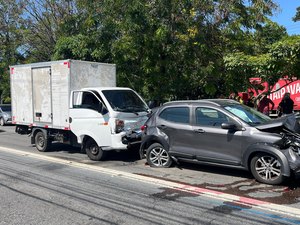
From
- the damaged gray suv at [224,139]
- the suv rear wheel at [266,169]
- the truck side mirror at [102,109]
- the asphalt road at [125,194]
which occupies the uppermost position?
the truck side mirror at [102,109]

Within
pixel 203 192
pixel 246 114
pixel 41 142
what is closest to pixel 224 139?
pixel 246 114

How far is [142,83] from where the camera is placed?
1395cm

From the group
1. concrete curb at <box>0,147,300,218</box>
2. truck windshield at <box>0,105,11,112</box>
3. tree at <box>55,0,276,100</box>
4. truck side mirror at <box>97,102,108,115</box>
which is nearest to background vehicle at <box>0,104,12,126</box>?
truck windshield at <box>0,105,11,112</box>

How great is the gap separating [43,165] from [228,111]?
479cm

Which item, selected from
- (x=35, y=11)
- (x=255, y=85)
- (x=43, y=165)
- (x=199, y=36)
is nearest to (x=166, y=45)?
(x=199, y=36)

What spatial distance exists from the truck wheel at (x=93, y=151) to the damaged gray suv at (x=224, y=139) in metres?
1.29

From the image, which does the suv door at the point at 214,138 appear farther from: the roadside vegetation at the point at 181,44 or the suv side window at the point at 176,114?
the roadside vegetation at the point at 181,44

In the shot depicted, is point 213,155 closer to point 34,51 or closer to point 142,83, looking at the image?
point 142,83

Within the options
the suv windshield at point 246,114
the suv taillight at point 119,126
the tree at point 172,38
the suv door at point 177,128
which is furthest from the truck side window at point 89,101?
the suv windshield at point 246,114

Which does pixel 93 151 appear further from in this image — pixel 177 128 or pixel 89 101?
pixel 177 128

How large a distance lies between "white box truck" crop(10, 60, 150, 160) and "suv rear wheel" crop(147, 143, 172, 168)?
745 millimetres

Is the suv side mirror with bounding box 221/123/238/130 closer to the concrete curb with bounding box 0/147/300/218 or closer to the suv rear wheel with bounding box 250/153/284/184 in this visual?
the suv rear wheel with bounding box 250/153/284/184

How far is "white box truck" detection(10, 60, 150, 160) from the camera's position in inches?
374

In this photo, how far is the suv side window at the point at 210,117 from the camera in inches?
300
